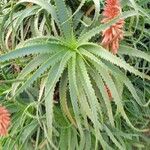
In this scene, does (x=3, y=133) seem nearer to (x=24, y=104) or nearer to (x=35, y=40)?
(x=24, y=104)

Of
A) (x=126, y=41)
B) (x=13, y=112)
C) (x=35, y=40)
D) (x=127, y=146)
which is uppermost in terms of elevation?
(x=35, y=40)

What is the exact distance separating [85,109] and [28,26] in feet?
1.64

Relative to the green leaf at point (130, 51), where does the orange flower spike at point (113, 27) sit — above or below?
above

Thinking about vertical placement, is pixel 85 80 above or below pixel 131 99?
above

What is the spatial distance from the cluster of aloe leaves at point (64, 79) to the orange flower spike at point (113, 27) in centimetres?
3

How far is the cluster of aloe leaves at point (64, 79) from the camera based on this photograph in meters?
1.40

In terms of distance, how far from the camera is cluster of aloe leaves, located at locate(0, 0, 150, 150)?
1.40 meters

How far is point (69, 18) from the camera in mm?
1436

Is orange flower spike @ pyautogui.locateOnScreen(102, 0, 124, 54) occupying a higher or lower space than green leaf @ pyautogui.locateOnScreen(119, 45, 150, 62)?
higher

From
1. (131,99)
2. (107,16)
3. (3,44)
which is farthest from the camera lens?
(131,99)

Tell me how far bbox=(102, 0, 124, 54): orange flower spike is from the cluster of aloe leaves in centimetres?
3

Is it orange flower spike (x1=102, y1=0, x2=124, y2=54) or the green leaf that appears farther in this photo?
the green leaf

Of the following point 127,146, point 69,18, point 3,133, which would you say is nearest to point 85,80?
point 69,18

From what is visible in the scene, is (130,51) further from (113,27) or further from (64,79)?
(64,79)
